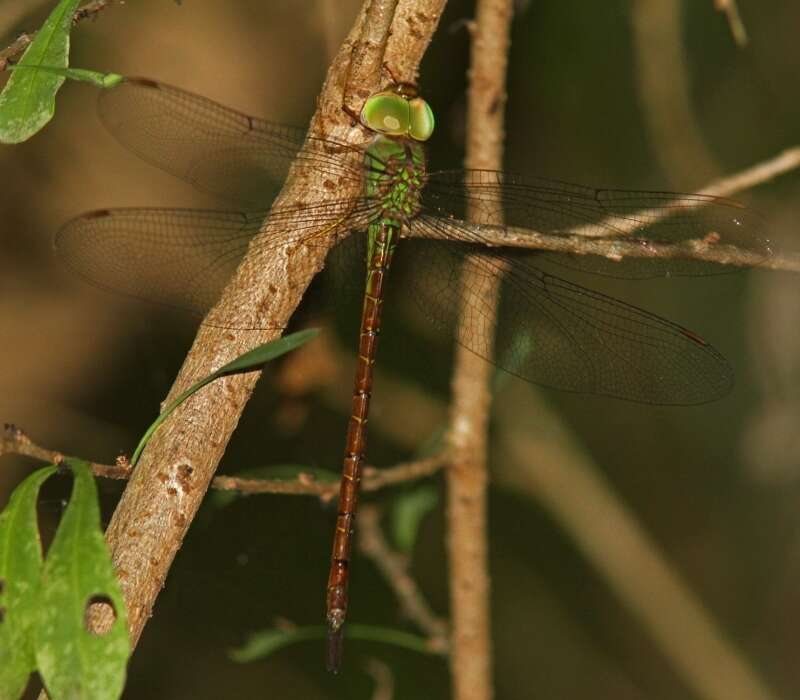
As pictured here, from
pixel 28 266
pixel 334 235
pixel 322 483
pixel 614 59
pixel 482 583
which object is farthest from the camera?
pixel 614 59

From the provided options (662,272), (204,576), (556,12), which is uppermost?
(556,12)

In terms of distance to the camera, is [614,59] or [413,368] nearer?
[413,368]

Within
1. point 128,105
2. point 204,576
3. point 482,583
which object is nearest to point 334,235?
point 128,105

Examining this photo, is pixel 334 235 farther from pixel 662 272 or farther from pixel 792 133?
pixel 792 133

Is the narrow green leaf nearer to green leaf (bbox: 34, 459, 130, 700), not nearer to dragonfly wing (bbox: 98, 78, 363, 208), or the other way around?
dragonfly wing (bbox: 98, 78, 363, 208)

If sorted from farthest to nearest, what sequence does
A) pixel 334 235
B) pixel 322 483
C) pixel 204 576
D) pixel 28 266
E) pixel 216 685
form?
pixel 216 685
pixel 28 266
pixel 204 576
pixel 322 483
pixel 334 235

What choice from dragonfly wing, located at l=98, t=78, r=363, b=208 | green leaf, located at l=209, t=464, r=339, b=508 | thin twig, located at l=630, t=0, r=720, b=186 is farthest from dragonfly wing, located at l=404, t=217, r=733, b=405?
thin twig, located at l=630, t=0, r=720, b=186

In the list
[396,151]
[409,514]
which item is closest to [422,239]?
[396,151]

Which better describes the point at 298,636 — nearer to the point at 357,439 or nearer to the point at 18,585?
the point at 357,439
